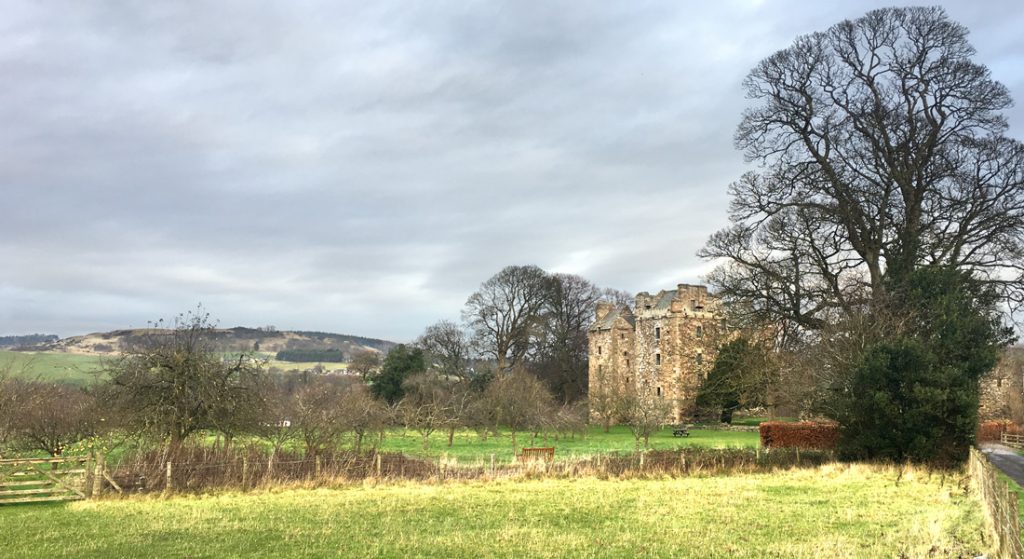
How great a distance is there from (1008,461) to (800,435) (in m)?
6.59

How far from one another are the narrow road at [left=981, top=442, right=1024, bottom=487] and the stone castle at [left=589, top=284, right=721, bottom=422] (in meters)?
20.3

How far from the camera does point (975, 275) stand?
2381cm

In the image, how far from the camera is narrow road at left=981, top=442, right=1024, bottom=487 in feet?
70.7

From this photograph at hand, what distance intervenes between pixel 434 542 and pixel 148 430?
534 inches

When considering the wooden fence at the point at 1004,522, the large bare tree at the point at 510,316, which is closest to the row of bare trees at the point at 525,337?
the large bare tree at the point at 510,316

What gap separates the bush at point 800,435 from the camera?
27016 millimetres

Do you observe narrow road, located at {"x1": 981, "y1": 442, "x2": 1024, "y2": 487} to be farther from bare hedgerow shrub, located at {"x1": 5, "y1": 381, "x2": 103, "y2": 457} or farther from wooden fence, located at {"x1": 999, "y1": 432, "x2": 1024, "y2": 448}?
bare hedgerow shrub, located at {"x1": 5, "y1": 381, "x2": 103, "y2": 457}

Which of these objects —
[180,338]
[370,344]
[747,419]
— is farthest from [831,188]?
[370,344]

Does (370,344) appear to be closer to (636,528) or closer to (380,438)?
(380,438)

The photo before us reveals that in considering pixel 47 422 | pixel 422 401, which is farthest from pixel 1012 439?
pixel 47 422

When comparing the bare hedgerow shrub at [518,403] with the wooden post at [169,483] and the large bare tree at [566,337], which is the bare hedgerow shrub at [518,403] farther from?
the wooden post at [169,483]

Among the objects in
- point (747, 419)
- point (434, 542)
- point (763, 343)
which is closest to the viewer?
point (434, 542)

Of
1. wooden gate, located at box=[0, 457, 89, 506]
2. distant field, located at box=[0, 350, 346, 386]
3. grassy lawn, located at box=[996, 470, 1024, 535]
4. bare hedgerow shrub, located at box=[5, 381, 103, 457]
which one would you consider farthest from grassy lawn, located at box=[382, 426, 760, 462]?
distant field, located at box=[0, 350, 346, 386]

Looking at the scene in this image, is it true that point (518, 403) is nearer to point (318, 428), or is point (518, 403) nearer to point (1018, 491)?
point (318, 428)
